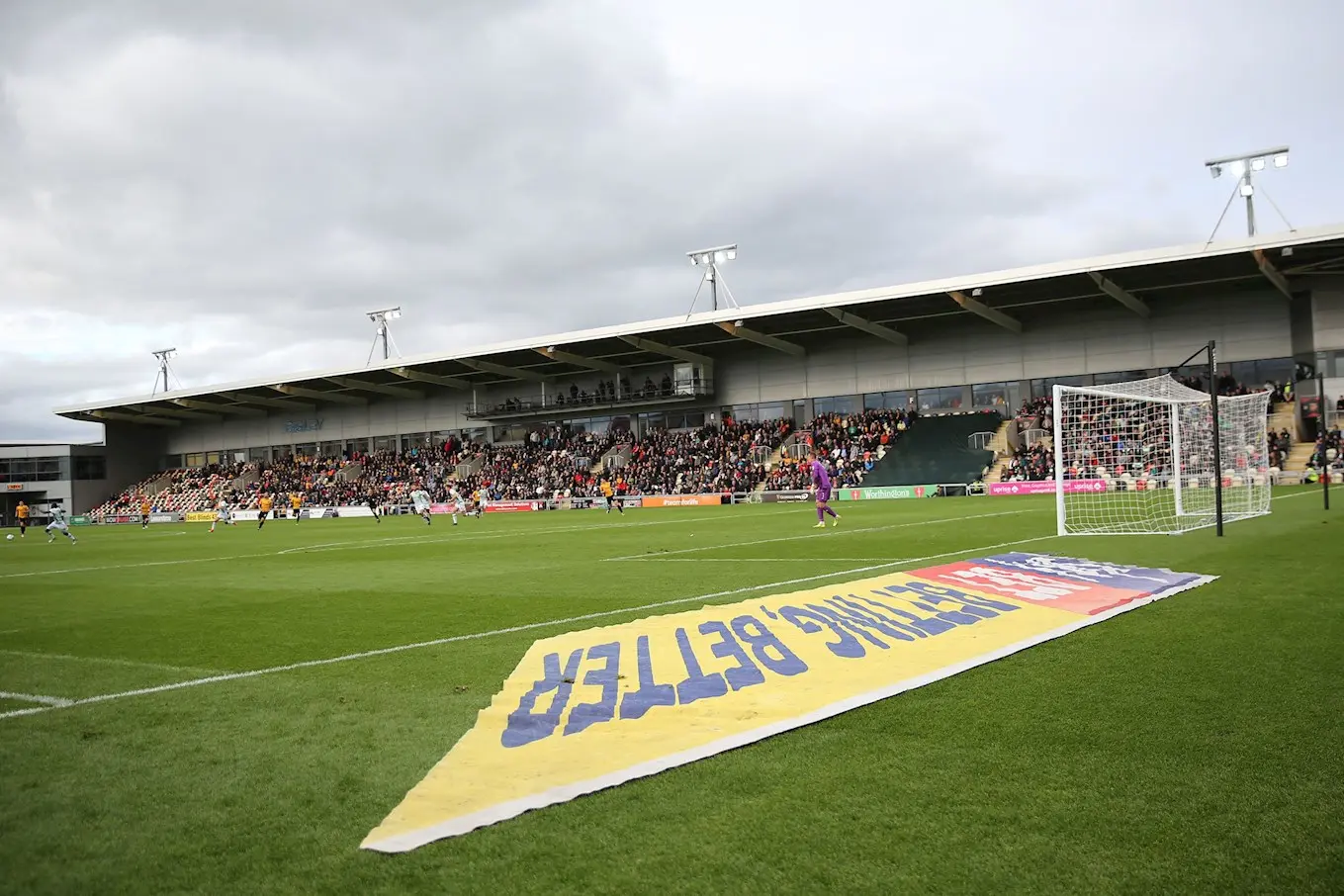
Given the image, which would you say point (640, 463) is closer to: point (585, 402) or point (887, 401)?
point (585, 402)

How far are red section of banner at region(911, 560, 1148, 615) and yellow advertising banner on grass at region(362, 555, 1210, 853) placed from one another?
3 centimetres

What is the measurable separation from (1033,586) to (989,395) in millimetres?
40523

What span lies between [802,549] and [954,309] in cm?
3209

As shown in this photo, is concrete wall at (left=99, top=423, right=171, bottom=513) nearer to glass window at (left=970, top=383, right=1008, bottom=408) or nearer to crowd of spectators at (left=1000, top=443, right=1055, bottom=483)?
glass window at (left=970, top=383, right=1008, bottom=408)

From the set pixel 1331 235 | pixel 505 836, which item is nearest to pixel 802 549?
pixel 505 836

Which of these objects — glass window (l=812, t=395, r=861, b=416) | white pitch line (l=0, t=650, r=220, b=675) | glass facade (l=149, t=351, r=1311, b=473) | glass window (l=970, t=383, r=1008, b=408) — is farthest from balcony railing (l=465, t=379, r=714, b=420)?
white pitch line (l=0, t=650, r=220, b=675)

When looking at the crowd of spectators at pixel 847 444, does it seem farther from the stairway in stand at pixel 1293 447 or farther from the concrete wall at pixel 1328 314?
the concrete wall at pixel 1328 314

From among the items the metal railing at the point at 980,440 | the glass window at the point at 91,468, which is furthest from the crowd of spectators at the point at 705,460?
the glass window at the point at 91,468

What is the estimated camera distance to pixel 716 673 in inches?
237

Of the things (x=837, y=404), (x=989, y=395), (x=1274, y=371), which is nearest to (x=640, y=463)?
(x=837, y=404)

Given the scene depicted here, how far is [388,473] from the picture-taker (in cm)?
6462

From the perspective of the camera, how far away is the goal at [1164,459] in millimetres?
17719

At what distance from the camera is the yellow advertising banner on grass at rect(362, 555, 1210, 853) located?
406 centimetres

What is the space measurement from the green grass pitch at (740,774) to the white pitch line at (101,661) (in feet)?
0.15
